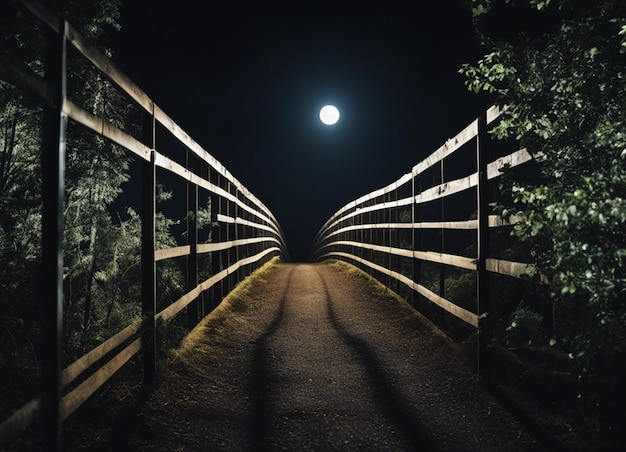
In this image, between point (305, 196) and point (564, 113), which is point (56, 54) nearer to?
point (564, 113)

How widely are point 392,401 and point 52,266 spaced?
2.61 metres

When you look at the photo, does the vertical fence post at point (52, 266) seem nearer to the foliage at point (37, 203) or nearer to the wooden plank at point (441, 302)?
the foliage at point (37, 203)

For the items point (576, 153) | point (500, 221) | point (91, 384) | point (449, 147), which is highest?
point (449, 147)

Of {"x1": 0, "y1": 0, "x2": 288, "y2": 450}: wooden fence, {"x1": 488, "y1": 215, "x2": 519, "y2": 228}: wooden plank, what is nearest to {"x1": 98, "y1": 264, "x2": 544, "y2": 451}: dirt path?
{"x1": 0, "y1": 0, "x2": 288, "y2": 450}: wooden fence

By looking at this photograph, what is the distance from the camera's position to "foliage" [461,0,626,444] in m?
2.35

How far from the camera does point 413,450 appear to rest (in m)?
3.01

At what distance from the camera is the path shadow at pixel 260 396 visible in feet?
10.4

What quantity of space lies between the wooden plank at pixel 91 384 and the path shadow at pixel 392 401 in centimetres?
183

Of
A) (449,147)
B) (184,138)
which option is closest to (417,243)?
(449,147)

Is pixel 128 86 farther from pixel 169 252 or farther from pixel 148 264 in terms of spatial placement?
pixel 169 252

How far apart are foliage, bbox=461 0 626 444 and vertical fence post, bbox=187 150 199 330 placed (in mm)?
3063

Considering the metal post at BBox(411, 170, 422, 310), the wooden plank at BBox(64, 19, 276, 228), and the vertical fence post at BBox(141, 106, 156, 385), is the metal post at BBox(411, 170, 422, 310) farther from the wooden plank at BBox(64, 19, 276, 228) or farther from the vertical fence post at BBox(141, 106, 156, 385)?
the vertical fence post at BBox(141, 106, 156, 385)

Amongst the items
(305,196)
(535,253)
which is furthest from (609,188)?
(305,196)

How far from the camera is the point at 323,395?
3945mm
